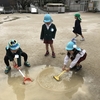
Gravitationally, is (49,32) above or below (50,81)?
above

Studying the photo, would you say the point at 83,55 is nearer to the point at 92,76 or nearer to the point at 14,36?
the point at 92,76

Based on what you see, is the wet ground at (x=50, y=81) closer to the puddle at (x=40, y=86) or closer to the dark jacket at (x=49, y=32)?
the puddle at (x=40, y=86)

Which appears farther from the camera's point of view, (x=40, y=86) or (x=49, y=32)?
(x=49, y=32)

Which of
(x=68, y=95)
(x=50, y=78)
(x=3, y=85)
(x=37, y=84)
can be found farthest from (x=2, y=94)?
(x=68, y=95)

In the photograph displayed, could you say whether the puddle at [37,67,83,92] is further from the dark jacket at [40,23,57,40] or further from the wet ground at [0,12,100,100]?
the dark jacket at [40,23,57,40]

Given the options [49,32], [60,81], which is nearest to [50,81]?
[60,81]

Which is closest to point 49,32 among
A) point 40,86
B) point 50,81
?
point 50,81

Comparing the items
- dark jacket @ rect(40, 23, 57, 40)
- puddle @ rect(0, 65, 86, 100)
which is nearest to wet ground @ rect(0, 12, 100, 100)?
puddle @ rect(0, 65, 86, 100)

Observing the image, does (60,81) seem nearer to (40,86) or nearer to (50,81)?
(50,81)

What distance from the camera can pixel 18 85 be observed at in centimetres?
305

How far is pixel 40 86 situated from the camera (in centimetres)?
299

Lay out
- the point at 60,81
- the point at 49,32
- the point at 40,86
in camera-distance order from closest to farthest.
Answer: the point at 40,86 < the point at 60,81 < the point at 49,32

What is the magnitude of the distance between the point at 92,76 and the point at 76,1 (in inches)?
775

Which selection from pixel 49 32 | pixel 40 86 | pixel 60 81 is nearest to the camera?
pixel 40 86
